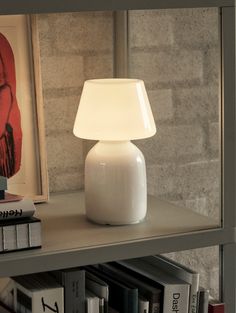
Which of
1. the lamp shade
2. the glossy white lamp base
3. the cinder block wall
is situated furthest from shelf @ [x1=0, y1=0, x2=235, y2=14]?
the cinder block wall

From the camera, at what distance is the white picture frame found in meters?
1.60

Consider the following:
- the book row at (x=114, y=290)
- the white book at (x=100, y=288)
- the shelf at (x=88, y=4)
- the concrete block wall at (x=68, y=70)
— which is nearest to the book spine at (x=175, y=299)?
the book row at (x=114, y=290)

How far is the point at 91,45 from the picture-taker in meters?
1.73

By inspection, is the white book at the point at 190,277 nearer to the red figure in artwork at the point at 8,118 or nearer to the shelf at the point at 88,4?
the red figure in artwork at the point at 8,118

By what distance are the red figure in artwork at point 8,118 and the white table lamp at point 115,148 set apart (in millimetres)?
184

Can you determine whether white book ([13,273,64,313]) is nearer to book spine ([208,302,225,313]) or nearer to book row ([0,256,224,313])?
→ book row ([0,256,224,313])

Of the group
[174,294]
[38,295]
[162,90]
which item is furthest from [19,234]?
[162,90]

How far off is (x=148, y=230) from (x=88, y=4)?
1.41 feet

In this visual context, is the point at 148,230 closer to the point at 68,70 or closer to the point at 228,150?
the point at 228,150

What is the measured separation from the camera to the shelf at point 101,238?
4.33 feet

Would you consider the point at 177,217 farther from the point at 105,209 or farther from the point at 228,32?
the point at 228,32

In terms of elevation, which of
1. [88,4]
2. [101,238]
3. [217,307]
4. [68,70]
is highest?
[88,4]

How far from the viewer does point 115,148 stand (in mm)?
1482

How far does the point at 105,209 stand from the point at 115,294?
16 centimetres
